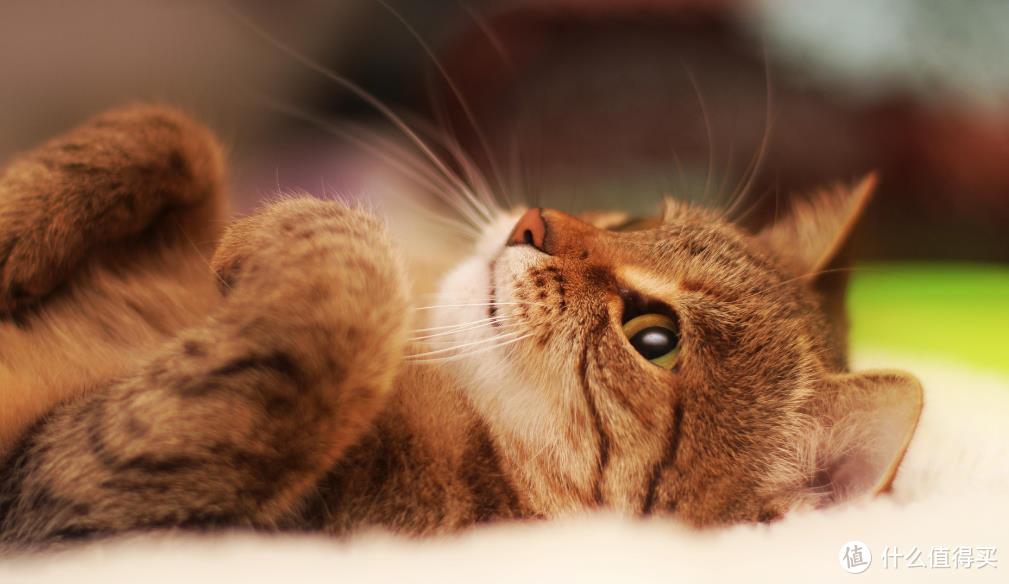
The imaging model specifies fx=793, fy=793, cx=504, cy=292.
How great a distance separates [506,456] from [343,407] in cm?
20

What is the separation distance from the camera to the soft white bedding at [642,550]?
2.06ft

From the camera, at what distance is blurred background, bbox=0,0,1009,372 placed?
1.14m

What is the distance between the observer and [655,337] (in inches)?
30.8

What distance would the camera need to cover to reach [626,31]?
4.28ft

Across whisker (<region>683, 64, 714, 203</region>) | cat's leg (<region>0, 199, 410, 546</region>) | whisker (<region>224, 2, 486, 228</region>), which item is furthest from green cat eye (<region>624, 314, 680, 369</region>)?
whisker (<region>224, 2, 486, 228</region>)

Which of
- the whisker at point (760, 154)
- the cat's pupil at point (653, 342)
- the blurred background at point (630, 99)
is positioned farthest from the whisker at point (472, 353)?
the whisker at point (760, 154)

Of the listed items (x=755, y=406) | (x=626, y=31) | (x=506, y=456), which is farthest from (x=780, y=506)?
(x=626, y=31)

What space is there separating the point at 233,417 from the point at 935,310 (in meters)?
0.96

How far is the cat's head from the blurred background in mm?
301

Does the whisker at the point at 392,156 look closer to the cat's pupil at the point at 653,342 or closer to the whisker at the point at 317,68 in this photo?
the whisker at the point at 317,68

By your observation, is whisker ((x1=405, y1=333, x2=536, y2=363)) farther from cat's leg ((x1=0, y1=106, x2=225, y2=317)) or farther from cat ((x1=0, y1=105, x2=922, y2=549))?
cat's leg ((x1=0, y1=106, x2=225, y2=317))

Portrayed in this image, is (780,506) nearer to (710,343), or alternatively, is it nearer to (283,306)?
(710,343)

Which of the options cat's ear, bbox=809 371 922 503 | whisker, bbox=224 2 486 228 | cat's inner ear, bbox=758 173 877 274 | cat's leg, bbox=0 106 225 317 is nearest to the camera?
cat's ear, bbox=809 371 922 503

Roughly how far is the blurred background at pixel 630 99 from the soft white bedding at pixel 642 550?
0.29 m
